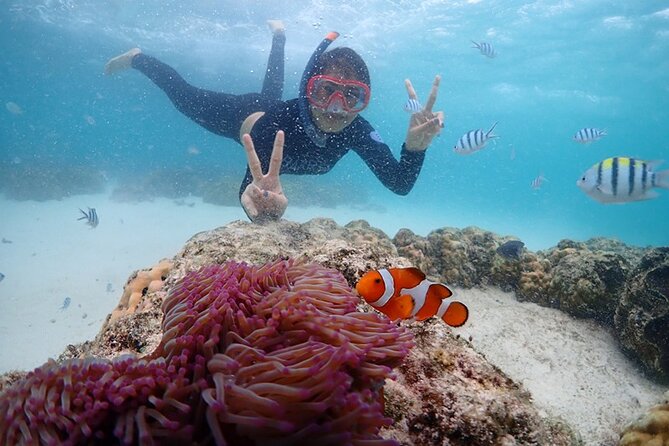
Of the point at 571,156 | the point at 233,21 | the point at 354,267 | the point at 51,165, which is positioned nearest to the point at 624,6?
the point at 233,21

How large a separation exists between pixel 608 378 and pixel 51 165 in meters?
32.0

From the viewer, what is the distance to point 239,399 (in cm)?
107

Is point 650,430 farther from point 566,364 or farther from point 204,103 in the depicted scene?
point 204,103

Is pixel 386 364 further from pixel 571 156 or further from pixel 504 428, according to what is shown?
pixel 571 156

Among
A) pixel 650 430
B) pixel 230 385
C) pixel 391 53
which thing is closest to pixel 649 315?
pixel 650 430

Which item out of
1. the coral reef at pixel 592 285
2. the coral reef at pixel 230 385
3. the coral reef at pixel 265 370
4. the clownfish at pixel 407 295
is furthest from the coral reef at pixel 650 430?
the coral reef at pixel 592 285

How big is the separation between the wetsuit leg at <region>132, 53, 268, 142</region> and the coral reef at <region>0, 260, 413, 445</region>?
769 centimetres

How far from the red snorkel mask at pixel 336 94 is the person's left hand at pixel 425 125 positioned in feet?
2.65

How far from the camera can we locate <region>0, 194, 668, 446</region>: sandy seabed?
11.9 ft

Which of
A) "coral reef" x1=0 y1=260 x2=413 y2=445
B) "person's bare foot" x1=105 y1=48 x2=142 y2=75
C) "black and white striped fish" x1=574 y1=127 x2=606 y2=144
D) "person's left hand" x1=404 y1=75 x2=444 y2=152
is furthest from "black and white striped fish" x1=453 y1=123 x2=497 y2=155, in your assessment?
"person's bare foot" x1=105 y1=48 x2=142 y2=75

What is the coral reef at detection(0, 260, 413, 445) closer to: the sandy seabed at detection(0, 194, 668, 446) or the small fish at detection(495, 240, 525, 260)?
the sandy seabed at detection(0, 194, 668, 446)

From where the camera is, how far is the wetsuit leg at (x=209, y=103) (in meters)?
8.48

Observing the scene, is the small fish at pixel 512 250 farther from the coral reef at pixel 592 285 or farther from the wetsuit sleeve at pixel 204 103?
the wetsuit sleeve at pixel 204 103

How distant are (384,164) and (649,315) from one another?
4085mm
